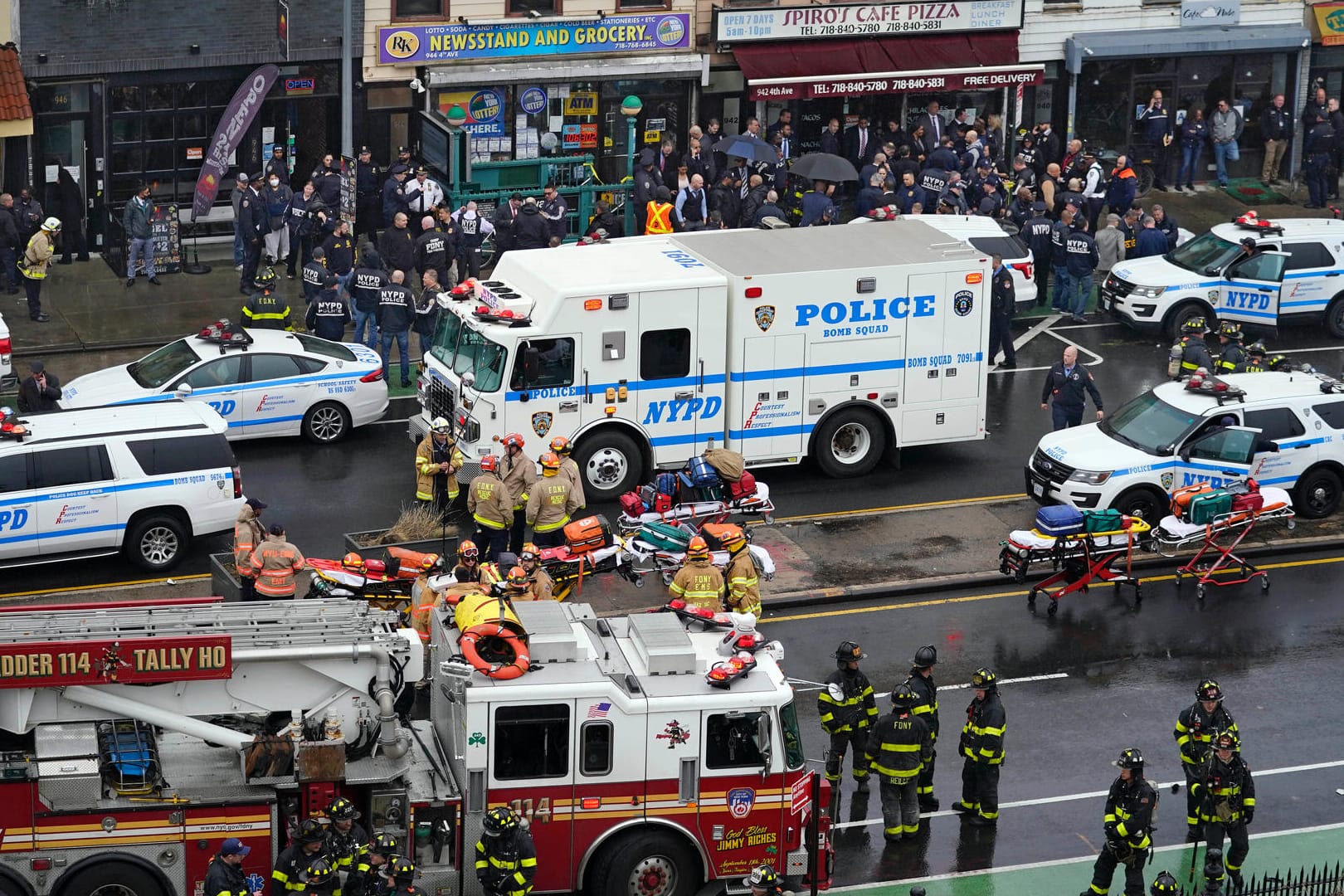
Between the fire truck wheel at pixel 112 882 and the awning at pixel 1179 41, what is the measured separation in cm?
3007

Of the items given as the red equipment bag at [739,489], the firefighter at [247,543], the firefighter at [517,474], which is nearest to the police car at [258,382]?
the firefighter at [517,474]

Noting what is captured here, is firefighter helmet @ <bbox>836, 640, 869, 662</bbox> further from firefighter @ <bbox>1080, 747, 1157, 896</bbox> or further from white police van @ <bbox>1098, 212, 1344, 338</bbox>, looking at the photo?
white police van @ <bbox>1098, 212, 1344, 338</bbox>

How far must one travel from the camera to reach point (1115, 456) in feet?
83.6

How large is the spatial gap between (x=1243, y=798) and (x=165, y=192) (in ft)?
79.1

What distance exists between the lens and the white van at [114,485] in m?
23.1

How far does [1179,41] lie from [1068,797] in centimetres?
2573

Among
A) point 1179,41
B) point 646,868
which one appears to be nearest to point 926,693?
point 646,868

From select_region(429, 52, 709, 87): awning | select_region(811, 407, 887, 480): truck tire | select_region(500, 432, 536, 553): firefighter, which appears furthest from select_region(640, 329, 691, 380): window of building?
select_region(429, 52, 709, 87): awning

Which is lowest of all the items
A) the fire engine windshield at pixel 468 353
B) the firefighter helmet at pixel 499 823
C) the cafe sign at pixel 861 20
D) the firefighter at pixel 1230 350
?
the firefighter helmet at pixel 499 823

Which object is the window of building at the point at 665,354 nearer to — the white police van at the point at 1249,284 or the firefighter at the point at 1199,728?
the firefighter at the point at 1199,728

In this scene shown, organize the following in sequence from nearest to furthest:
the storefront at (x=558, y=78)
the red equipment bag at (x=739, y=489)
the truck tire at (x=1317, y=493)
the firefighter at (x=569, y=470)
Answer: the firefighter at (x=569, y=470) < the red equipment bag at (x=739, y=489) < the truck tire at (x=1317, y=493) < the storefront at (x=558, y=78)

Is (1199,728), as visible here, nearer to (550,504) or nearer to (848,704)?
(848,704)

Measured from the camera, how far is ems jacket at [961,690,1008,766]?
18078 mm

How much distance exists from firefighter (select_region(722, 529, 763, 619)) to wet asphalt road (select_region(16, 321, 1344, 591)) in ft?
17.2
